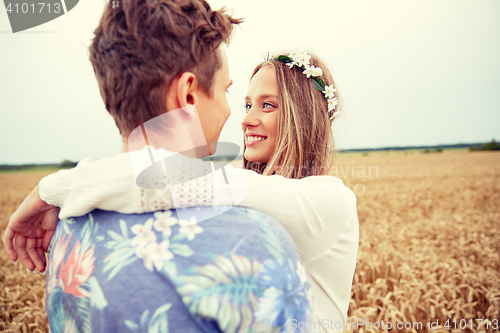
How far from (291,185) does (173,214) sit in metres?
0.44

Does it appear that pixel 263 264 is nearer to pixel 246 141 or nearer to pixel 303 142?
pixel 303 142

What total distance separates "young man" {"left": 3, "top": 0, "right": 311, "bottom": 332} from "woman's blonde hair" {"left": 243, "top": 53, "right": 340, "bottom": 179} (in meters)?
1.11

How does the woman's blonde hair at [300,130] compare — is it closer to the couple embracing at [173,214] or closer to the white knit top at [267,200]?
the white knit top at [267,200]

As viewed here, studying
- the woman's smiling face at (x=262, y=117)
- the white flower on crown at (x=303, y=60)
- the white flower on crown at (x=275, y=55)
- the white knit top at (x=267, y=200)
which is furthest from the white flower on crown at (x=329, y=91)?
the white knit top at (x=267, y=200)

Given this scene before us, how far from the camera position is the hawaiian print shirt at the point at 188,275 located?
2.65 ft

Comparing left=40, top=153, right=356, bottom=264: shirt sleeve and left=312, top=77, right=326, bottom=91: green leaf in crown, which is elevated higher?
left=312, top=77, right=326, bottom=91: green leaf in crown

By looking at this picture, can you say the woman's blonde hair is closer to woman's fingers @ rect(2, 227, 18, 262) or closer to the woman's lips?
the woman's lips

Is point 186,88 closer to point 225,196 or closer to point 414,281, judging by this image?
point 225,196

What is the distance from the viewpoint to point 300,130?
2170 mm

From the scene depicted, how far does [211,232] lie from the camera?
0.86m

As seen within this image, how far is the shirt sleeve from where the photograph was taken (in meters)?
0.85

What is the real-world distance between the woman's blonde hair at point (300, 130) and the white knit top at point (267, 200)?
788 millimetres

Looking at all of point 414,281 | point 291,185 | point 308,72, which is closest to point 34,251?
point 291,185

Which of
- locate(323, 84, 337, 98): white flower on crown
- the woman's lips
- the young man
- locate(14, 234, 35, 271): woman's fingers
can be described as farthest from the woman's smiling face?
locate(14, 234, 35, 271): woman's fingers
